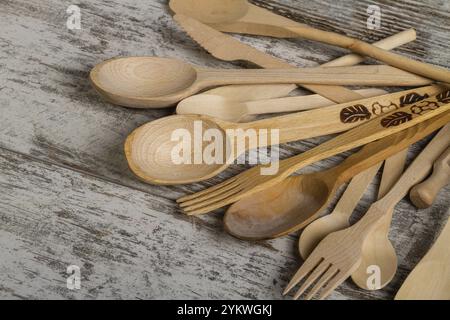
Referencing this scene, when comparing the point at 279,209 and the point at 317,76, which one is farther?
the point at 317,76

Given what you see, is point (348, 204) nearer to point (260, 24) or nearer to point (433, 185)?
point (433, 185)

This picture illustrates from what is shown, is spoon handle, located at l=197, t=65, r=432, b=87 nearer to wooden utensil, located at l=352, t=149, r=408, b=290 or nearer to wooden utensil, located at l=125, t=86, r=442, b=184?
wooden utensil, located at l=125, t=86, r=442, b=184

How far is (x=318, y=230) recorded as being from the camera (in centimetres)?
90

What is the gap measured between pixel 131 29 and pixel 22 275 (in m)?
0.51

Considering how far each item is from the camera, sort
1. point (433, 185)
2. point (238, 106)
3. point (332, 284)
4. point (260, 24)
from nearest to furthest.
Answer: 1. point (332, 284)
2. point (433, 185)
3. point (238, 106)
4. point (260, 24)

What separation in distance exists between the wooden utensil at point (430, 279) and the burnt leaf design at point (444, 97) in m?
0.25

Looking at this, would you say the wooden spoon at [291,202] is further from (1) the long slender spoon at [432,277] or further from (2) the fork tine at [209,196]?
(1) the long slender spoon at [432,277]

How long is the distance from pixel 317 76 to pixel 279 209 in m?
0.26

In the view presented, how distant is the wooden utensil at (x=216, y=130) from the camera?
3.09ft

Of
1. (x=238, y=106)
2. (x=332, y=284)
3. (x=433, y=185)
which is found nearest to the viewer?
(x=332, y=284)

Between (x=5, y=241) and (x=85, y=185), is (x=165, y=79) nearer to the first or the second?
(x=85, y=185)

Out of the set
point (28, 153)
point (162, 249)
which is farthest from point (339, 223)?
point (28, 153)

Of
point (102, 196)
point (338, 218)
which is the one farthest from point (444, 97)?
point (102, 196)

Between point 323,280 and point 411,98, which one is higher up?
point 411,98
